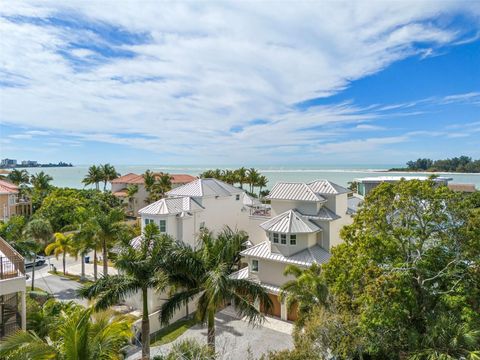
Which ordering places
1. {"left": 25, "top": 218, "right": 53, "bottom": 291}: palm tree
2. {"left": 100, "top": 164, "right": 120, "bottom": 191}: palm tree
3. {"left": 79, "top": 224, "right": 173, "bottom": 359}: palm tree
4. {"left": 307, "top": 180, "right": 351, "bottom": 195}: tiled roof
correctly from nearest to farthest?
{"left": 79, "top": 224, "right": 173, "bottom": 359}: palm tree < {"left": 307, "top": 180, "right": 351, "bottom": 195}: tiled roof < {"left": 25, "top": 218, "right": 53, "bottom": 291}: palm tree < {"left": 100, "top": 164, "right": 120, "bottom": 191}: palm tree

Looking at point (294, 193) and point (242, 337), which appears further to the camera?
point (294, 193)

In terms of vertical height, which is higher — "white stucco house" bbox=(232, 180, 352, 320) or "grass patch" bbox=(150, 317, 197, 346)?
"white stucco house" bbox=(232, 180, 352, 320)

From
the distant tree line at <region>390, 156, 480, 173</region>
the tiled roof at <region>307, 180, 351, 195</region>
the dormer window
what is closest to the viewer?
the dormer window

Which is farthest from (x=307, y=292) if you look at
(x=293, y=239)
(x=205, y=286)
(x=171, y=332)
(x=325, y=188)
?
(x=325, y=188)

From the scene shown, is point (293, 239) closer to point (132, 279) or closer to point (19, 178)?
point (132, 279)

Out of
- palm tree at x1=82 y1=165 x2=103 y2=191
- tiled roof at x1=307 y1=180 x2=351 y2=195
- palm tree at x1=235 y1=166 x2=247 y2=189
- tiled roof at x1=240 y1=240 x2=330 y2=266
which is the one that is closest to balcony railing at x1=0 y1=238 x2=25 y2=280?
tiled roof at x1=240 y1=240 x2=330 y2=266

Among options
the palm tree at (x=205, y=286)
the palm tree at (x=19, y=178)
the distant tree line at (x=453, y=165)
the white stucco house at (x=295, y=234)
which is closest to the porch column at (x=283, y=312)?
the white stucco house at (x=295, y=234)

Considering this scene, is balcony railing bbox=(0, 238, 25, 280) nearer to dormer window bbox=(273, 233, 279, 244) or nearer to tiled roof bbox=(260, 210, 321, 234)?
tiled roof bbox=(260, 210, 321, 234)
